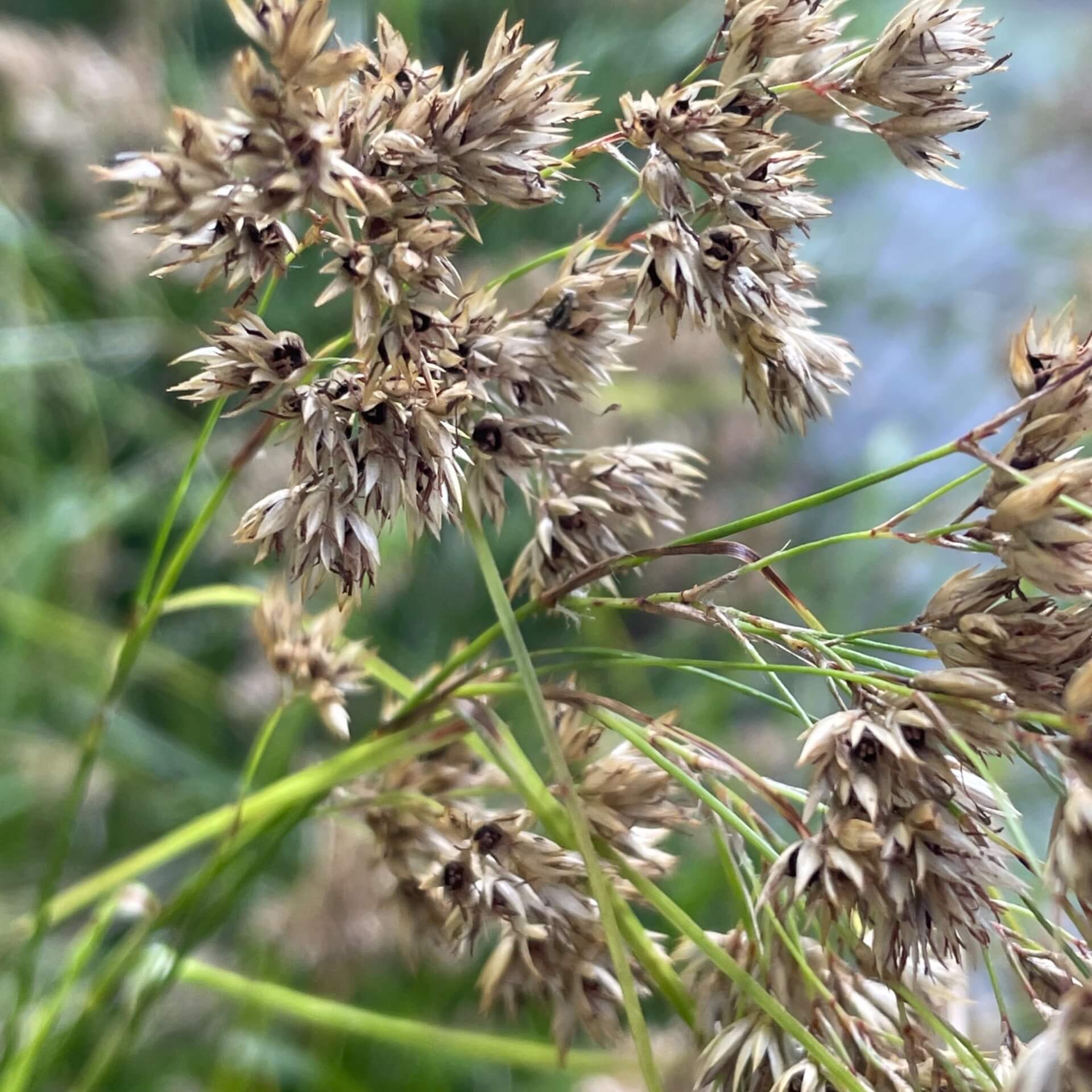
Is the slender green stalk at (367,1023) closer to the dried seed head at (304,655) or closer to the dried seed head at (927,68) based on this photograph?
the dried seed head at (304,655)

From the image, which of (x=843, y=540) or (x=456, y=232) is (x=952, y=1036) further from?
(x=456, y=232)

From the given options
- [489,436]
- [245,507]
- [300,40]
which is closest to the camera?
[300,40]

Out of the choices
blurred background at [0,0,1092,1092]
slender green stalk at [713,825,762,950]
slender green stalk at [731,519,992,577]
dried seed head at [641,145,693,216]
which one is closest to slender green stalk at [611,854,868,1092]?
slender green stalk at [713,825,762,950]

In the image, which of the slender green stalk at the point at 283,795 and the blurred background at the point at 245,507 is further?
the blurred background at the point at 245,507

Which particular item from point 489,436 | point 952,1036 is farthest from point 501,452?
point 952,1036

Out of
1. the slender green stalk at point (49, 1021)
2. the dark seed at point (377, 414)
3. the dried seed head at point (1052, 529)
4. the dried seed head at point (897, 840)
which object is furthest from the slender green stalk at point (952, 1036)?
the slender green stalk at point (49, 1021)

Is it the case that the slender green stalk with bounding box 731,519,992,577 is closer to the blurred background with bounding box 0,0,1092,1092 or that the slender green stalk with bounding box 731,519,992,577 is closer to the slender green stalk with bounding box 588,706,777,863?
the slender green stalk with bounding box 588,706,777,863
